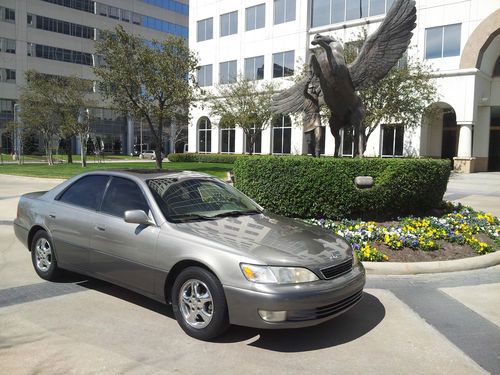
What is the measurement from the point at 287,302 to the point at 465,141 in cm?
2871

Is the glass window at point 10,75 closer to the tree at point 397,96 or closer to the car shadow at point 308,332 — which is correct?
the tree at point 397,96

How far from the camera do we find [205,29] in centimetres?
4372

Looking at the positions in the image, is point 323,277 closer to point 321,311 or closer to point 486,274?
point 321,311

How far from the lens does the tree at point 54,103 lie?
31122 mm

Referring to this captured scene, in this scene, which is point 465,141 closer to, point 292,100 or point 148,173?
point 292,100

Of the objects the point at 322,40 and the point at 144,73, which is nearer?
the point at 322,40

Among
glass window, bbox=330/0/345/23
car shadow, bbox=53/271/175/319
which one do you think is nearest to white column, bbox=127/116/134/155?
glass window, bbox=330/0/345/23

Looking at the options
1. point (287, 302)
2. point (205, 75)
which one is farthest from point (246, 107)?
point (287, 302)

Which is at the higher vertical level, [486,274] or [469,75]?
[469,75]

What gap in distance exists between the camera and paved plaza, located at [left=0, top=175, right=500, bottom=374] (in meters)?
3.56

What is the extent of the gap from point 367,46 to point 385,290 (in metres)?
6.05

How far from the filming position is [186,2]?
74062 mm

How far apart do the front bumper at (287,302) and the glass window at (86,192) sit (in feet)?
7.39

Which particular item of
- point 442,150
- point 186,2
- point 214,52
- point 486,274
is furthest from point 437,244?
point 186,2
